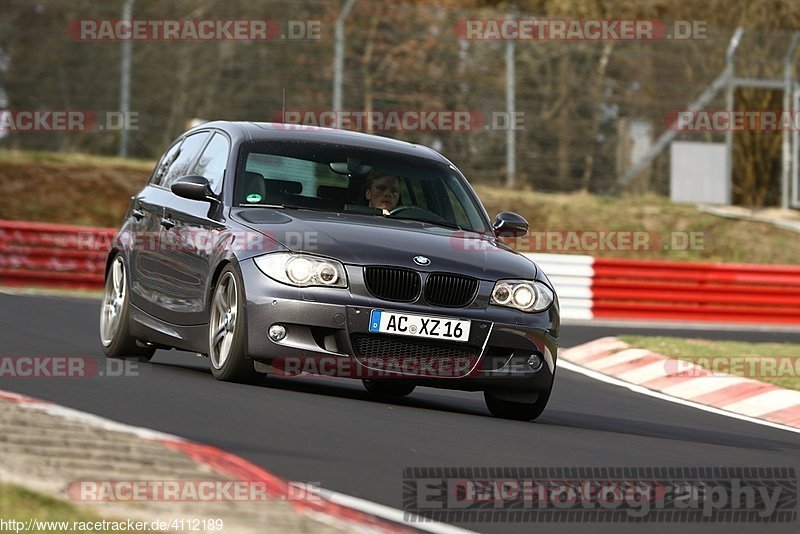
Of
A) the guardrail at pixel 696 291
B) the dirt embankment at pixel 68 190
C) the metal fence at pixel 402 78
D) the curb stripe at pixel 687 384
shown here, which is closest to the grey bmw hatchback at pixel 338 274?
the curb stripe at pixel 687 384

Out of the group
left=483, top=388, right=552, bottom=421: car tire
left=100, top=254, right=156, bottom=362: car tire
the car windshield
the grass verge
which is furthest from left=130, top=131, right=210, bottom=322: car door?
the grass verge

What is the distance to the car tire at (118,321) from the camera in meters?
10.8

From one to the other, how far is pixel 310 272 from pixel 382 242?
493 millimetres

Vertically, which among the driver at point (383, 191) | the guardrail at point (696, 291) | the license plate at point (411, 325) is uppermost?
the driver at point (383, 191)

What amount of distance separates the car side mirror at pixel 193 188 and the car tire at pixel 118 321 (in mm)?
1369

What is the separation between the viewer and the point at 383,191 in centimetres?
1001

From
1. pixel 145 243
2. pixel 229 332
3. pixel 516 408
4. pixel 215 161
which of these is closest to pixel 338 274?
pixel 229 332

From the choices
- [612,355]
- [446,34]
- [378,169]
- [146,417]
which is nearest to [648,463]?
[146,417]

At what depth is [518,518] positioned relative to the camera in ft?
19.8

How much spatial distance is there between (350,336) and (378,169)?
1.71 m

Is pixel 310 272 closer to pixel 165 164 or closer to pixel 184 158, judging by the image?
pixel 184 158

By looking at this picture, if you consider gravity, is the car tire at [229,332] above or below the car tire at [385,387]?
above

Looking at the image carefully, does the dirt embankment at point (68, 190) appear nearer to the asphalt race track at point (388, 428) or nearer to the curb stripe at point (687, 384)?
the curb stripe at point (687, 384)

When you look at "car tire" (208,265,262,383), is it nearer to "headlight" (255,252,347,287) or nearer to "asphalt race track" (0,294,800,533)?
"asphalt race track" (0,294,800,533)
